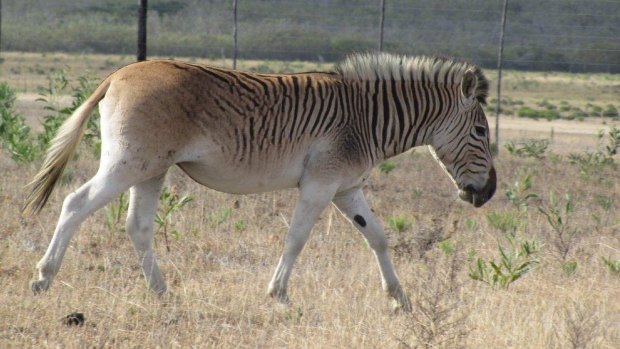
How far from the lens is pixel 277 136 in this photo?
745 centimetres

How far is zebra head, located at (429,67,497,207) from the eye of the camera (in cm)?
805

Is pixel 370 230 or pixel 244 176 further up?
pixel 244 176

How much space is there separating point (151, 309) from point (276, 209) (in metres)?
Result: 4.15

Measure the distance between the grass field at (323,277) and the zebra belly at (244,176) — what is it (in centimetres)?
74

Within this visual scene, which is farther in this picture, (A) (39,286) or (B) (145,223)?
(B) (145,223)

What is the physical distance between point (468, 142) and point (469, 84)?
45 centimetres

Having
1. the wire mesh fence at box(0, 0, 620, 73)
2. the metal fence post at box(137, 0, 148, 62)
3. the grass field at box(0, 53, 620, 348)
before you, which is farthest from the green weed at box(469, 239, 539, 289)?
the wire mesh fence at box(0, 0, 620, 73)

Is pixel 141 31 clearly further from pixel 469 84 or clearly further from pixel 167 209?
pixel 469 84

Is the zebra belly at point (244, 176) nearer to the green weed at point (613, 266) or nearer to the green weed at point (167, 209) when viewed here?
the green weed at point (167, 209)

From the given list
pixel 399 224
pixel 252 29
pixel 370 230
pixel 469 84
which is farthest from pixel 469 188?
pixel 252 29

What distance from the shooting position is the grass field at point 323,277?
6.20 metres

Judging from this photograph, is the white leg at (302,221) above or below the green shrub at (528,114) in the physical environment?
above

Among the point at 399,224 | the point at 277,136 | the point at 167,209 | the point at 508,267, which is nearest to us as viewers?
the point at 277,136

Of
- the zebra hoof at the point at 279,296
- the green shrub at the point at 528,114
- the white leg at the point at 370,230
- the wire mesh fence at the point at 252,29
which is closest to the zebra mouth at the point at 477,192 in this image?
the white leg at the point at 370,230
